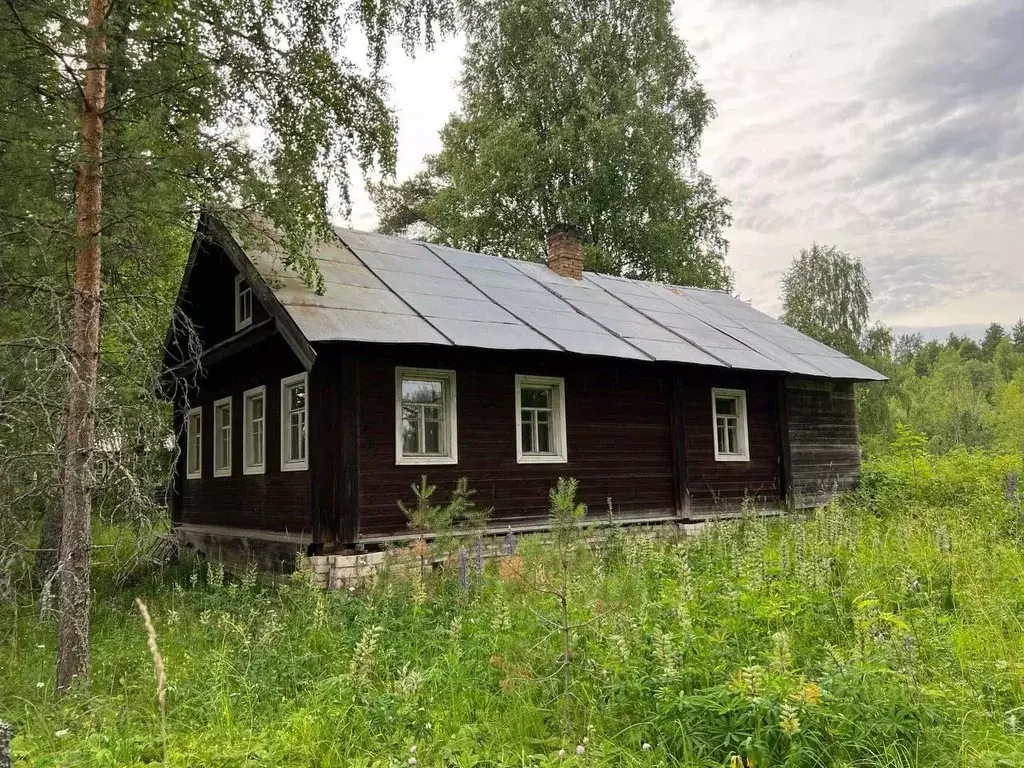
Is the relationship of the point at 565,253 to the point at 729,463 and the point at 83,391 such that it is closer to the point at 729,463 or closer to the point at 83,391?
the point at 729,463

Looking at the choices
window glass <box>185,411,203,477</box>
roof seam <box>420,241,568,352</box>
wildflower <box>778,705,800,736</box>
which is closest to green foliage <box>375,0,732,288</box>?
roof seam <box>420,241,568,352</box>

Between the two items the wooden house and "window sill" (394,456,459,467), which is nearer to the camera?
the wooden house

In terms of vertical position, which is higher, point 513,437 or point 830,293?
point 830,293

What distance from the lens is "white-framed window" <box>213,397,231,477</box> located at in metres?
12.6

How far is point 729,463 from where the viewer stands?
12992 millimetres

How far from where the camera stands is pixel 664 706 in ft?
11.8

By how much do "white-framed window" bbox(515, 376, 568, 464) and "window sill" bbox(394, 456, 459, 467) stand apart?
1.22 metres

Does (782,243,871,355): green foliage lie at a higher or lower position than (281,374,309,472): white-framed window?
higher

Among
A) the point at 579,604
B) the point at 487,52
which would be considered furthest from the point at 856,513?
the point at 487,52

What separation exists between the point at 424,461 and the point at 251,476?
331 cm

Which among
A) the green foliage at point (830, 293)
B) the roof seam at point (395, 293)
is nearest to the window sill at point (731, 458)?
the roof seam at point (395, 293)

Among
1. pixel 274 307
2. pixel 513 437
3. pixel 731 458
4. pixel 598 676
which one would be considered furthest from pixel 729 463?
pixel 598 676

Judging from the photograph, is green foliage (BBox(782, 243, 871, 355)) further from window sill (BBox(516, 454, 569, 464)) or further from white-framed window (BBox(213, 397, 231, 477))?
white-framed window (BBox(213, 397, 231, 477))

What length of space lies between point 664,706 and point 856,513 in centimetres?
1055
